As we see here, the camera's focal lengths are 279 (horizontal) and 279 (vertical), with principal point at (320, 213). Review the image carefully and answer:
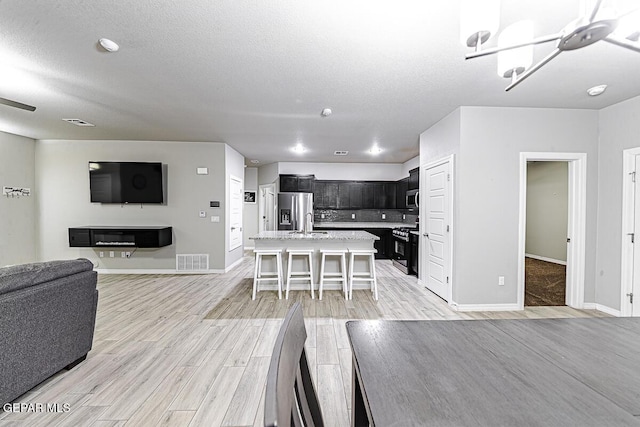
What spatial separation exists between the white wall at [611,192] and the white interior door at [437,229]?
1890mm

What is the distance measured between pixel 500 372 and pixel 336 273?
3700 millimetres

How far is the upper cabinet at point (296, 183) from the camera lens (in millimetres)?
7152

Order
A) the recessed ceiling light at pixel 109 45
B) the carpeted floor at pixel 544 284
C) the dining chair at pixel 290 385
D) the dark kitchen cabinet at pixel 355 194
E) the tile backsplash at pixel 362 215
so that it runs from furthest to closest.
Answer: the tile backsplash at pixel 362 215
the dark kitchen cabinet at pixel 355 194
the carpeted floor at pixel 544 284
the recessed ceiling light at pixel 109 45
the dining chair at pixel 290 385

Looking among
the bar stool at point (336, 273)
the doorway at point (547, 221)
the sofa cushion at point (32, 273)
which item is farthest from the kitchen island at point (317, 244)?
the doorway at point (547, 221)

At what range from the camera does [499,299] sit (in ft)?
11.9

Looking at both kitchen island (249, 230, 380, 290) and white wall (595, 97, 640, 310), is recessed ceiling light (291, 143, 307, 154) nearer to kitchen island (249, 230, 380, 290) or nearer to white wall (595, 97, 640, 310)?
kitchen island (249, 230, 380, 290)

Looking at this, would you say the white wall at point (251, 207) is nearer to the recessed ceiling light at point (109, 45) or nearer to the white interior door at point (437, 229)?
the white interior door at point (437, 229)

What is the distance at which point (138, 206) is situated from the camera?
18.0ft

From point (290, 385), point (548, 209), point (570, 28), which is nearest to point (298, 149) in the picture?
point (570, 28)

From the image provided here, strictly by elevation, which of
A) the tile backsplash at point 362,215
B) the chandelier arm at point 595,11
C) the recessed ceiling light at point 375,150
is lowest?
the tile backsplash at point 362,215

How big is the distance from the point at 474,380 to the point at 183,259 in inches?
224

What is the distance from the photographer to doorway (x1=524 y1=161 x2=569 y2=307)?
606 cm

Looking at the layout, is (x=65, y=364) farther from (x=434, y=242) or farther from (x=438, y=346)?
(x=434, y=242)

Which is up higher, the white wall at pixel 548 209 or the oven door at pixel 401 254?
the white wall at pixel 548 209
